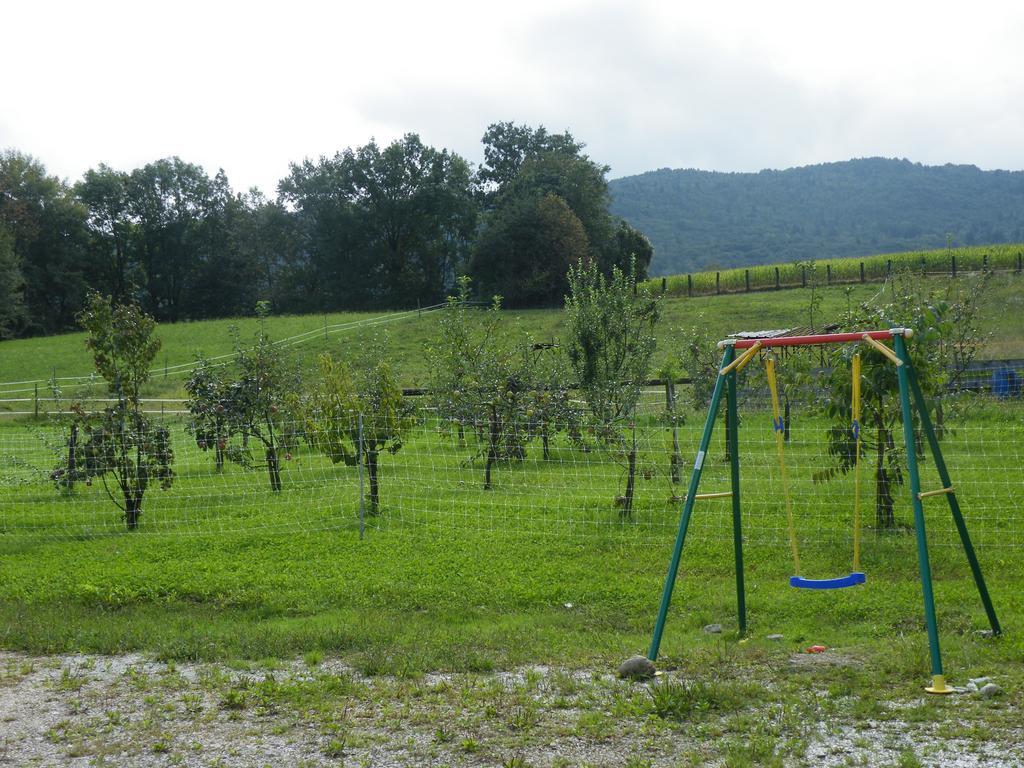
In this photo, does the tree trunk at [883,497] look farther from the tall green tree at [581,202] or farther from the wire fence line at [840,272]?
the tall green tree at [581,202]

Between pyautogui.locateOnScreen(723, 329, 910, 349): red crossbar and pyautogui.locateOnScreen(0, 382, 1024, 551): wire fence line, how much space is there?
A: 3.27 meters

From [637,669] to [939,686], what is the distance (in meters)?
1.79

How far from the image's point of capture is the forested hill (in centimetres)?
12781

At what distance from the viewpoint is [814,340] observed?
6.48 m

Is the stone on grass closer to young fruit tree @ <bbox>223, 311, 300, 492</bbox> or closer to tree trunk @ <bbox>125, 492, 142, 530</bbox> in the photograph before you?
tree trunk @ <bbox>125, 492, 142, 530</bbox>

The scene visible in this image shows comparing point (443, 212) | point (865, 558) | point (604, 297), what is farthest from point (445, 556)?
point (443, 212)

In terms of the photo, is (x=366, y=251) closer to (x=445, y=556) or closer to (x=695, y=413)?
(x=695, y=413)

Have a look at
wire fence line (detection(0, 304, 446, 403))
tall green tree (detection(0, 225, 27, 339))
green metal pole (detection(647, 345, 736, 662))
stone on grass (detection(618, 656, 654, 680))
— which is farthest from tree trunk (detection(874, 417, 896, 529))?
tall green tree (detection(0, 225, 27, 339))

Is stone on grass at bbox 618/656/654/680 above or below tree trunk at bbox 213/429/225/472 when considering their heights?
below

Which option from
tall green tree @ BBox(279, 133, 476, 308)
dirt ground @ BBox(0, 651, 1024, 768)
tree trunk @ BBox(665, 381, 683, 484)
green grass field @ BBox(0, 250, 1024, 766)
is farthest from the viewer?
tall green tree @ BBox(279, 133, 476, 308)

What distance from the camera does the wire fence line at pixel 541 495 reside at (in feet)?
33.1

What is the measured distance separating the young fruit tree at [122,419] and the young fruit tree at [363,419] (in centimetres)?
204

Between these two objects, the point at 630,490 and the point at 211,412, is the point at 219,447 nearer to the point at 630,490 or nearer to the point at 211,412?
the point at 211,412

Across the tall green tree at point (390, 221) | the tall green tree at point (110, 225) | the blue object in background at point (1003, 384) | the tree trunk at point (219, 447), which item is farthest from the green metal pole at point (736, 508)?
the tall green tree at point (110, 225)
